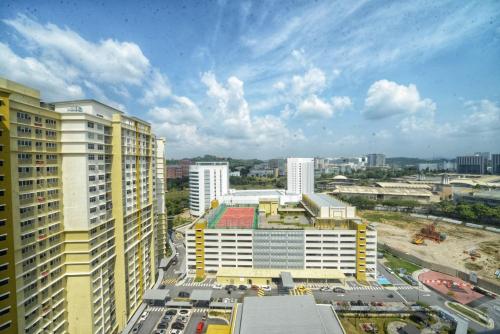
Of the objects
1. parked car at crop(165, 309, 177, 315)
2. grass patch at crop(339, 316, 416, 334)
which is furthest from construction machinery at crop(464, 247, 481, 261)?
parked car at crop(165, 309, 177, 315)

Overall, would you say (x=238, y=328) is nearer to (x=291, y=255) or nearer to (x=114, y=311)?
(x=114, y=311)

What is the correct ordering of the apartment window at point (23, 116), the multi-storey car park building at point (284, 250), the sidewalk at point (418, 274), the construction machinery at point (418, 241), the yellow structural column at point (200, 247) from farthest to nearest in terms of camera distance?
the construction machinery at point (418, 241), the yellow structural column at point (200, 247), the multi-storey car park building at point (284, 250), the sidewalk at point (418, 274), the apartment window at point (23, 116)

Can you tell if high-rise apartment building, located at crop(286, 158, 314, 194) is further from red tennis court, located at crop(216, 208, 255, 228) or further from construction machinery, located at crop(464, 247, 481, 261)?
construction machinery, located at crop(464, 247, 481, 261)

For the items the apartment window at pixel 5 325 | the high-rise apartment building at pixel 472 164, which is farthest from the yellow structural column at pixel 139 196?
the high-rise apartment building at pixel 472 164

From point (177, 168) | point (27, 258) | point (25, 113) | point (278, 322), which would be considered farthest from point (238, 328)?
point (177, 168)

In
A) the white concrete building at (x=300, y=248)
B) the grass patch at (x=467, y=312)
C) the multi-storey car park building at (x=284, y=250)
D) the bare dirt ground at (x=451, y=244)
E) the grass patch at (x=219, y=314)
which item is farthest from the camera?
the bare dirt ground at (x=451, y=244)

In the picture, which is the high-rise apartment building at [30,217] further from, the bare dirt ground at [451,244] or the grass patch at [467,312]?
the bare dirt ground at [451,244]
